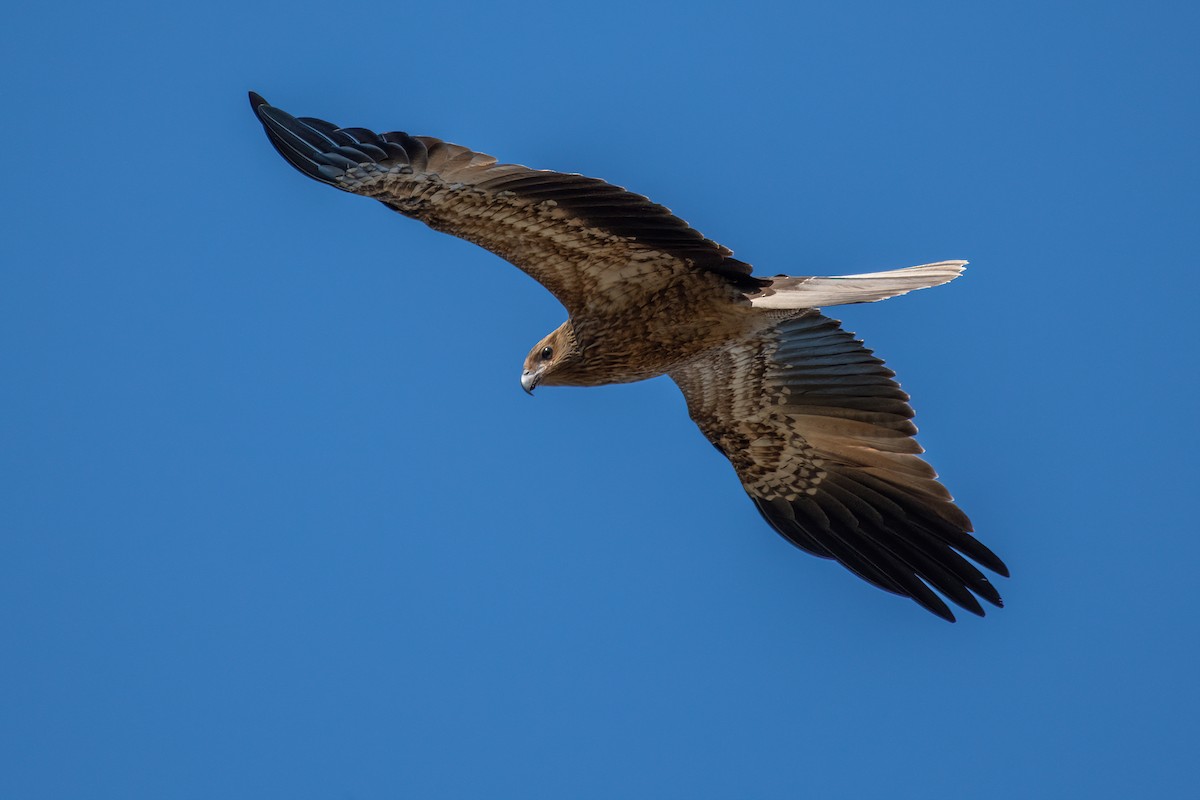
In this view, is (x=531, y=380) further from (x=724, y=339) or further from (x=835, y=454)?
(x=835, y=454)

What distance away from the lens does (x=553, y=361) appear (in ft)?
28.0

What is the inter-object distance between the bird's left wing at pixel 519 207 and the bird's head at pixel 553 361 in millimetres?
354

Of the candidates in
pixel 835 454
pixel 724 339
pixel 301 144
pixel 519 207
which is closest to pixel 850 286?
pixel 724 339

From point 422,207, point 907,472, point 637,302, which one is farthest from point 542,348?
point 907,472

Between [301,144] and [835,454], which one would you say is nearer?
[301,144]

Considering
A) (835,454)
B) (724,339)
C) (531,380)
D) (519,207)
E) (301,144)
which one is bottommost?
(835,454)

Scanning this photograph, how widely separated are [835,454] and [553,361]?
204 centimetres

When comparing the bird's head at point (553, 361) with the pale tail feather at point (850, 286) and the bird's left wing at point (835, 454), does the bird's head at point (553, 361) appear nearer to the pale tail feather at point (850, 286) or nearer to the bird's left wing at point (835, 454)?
the bird's left wing at point (835, 454)

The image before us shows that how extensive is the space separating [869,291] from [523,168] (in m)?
1.92

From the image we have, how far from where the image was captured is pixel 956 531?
29.1 ft

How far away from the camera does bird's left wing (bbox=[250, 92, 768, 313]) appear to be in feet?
25.0

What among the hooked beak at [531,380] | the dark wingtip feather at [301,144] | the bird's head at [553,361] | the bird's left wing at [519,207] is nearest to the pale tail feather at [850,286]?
the bird's left wing at [519,207]

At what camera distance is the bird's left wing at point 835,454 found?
29.1 ft

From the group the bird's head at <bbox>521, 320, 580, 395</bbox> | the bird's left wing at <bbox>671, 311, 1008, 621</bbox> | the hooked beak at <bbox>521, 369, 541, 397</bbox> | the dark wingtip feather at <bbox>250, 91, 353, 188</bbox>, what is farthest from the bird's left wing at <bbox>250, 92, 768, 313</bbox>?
the bird's left wing at <bbox>671, 311, 1008, 621</bbox>
